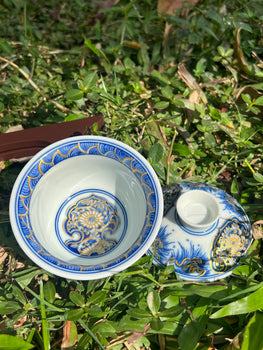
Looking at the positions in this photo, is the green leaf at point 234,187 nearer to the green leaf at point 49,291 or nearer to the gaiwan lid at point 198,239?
the gaiwan lid at point 198,239

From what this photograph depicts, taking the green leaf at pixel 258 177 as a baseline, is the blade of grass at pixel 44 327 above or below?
below

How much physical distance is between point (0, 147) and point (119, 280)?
1124mm

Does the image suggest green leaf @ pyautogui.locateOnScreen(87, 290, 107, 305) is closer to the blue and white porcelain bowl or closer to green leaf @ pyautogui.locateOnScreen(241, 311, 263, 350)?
the blue and white porcelain bowl

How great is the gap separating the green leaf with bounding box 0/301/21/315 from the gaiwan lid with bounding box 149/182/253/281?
0.75 metres

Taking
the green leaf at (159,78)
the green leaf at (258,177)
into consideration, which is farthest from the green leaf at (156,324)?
the green leaf at (159,78)

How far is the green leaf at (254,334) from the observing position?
1.66 meters

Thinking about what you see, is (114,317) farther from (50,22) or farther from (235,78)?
(50,22)

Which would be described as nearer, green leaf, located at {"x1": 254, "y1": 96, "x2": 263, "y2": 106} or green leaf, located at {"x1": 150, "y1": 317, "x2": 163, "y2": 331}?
green leaf, located at {"x1": 150, "y1": 317, "x2": 163, "y2": 331}

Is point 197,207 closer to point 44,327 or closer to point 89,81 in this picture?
point 44,327

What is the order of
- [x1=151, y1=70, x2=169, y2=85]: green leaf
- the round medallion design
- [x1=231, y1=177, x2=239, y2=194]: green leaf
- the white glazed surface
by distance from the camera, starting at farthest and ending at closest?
1. [x1=151, y1=70, x2=169, y2=85]: green leaf
2. [x1=231, y1=177, x2=239, y2=194]: green leaf
3. the round medallion design
4. the white glazed surface

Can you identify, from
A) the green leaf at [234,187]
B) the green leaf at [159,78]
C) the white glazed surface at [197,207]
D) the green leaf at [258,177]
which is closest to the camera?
the white glazed surface at [197,207]

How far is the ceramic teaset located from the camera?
1698 millimetres

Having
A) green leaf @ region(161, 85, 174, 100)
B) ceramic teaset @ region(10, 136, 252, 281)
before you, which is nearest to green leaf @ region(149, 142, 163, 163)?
ceramic teaset @ region(10, 136, 252, 281)

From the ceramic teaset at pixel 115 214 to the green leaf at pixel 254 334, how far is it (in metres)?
0.27
